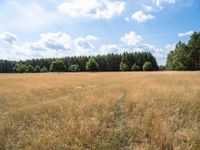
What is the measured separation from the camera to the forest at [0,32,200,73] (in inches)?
2739

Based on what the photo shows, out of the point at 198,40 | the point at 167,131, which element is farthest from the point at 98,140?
the point at 198,40

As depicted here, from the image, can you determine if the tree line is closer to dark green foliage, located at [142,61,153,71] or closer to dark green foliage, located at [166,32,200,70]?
dark green foliage, located at [142,61,153,71]

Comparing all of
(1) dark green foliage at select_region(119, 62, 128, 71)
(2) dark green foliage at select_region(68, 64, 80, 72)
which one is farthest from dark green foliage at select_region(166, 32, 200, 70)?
(2) dark green foliage at select_region(68, 64, 80, 72)

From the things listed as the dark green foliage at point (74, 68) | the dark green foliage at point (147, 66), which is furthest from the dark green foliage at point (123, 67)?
the dark green foliage at point (74, 68)

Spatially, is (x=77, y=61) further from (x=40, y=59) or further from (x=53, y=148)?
(x=53, y=148)

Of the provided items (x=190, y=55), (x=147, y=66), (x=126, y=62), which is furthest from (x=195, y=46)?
(x=126, y=62)

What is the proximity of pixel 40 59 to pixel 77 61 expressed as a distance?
85.4 feet

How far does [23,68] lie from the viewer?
356ft

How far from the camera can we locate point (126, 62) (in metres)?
102

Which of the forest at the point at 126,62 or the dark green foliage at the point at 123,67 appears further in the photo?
the dark green foliage at the point at 123,67

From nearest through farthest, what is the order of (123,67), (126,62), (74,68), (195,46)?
1. (195,46)
2. (123,67)
3. (126,62)
4. (74,68)

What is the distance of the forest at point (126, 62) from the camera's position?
6956 cm

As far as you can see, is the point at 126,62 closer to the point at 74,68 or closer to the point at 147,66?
the point at 147,66

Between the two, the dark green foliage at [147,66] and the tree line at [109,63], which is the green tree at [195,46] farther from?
the tree line at [109,63]
